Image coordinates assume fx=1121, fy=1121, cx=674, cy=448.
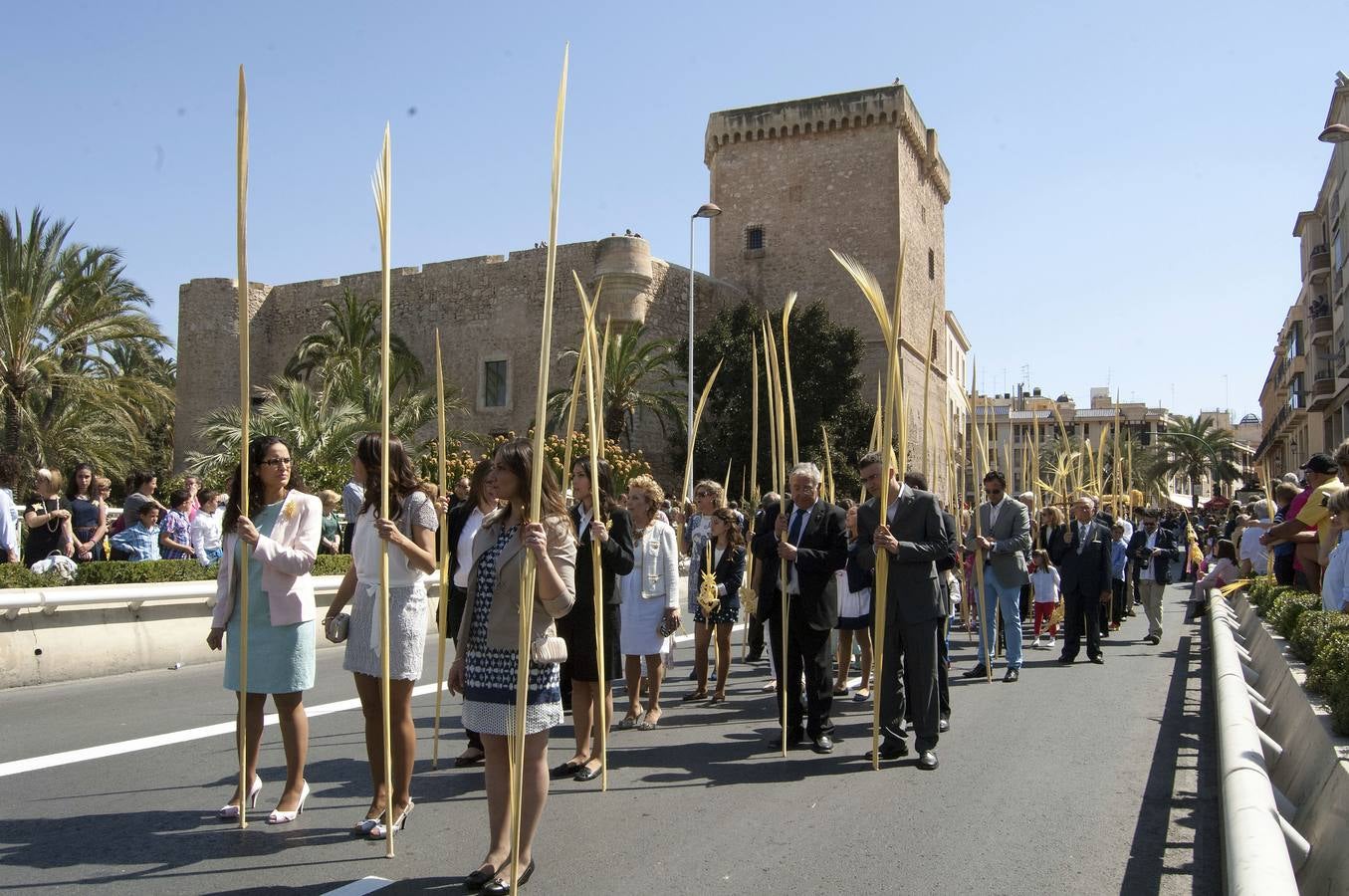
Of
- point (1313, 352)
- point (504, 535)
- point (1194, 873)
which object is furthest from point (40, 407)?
point (1313, 352)

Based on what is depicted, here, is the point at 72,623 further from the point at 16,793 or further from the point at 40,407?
the point at 40,407

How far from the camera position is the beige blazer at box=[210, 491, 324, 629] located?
502cm

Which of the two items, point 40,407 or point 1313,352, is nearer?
point 40,407

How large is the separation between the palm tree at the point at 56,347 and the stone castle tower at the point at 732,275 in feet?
54.2

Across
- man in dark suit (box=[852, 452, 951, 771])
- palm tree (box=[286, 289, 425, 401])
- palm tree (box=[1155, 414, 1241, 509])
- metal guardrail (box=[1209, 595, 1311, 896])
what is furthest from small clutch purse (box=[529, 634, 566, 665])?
palm tree (box=[1155, 414, 1241, 509])

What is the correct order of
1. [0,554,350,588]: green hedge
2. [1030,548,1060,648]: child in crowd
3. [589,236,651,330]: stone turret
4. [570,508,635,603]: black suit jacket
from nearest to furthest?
[570,508,635,603]: black suit jacket → [0,554,350,588]: green hedge → [1030,548,1060,648]: child in crowd → [589,236,651,330]: stone turret

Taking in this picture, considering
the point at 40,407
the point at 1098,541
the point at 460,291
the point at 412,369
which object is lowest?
the point at 1098,541

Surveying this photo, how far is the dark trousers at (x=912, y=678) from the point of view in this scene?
21.5ft

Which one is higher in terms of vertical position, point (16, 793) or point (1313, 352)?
point (1313, 352)

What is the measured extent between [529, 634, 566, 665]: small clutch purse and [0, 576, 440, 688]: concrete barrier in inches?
247

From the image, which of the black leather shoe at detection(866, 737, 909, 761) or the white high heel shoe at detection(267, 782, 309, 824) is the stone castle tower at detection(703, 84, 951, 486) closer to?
the black leather shoe at detection(866, 737, 909, 761)

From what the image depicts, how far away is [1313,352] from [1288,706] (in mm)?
43979

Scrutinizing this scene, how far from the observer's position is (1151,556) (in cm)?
1430

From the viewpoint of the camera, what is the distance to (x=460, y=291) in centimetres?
4178
